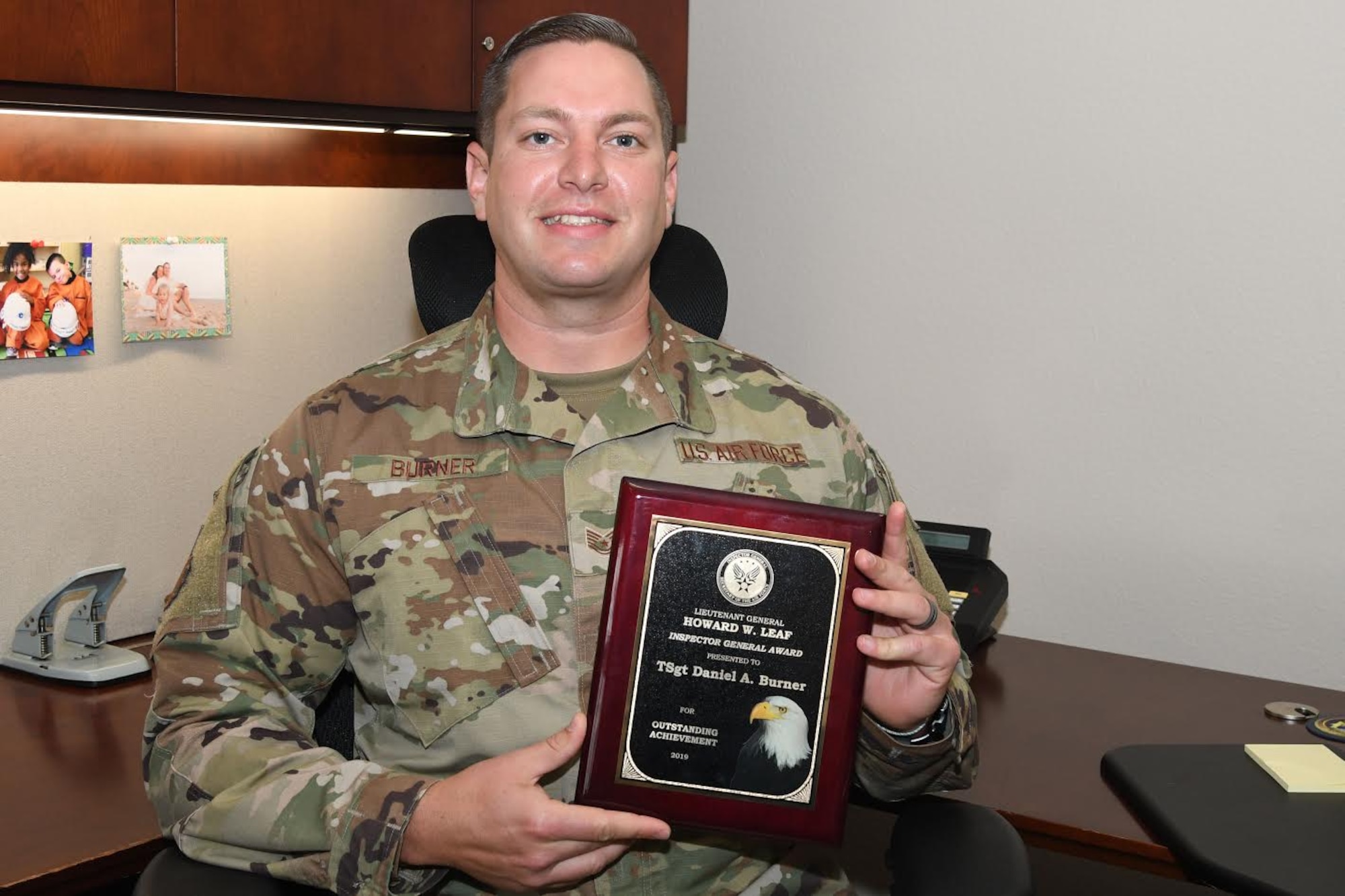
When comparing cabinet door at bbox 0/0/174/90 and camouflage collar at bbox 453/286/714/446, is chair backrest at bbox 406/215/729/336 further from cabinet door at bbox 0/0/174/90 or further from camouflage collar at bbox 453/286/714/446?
cabinet door at bbox 0/0/174/90

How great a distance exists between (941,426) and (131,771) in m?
1.41

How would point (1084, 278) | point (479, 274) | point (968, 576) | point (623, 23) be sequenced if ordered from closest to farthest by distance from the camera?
point (479, 274) < point (968, 576) < point (1084, 278) < point (623, 23)

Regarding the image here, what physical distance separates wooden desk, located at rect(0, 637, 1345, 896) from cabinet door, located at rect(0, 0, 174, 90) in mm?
787

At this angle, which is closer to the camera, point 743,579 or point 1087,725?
point 743,579

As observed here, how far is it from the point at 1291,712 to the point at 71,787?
4.87 ft

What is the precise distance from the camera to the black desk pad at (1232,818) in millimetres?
1302

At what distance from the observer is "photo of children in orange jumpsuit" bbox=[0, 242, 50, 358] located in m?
1.87

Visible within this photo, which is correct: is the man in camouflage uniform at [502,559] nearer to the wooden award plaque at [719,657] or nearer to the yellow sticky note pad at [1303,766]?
the wooden award plaque at [719,657]

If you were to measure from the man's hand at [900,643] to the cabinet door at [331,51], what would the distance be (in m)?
1.03

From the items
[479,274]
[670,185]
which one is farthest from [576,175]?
[479,274]

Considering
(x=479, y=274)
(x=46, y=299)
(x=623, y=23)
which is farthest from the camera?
(x=623, y=23)

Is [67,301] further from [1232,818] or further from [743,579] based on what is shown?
[1232,818]

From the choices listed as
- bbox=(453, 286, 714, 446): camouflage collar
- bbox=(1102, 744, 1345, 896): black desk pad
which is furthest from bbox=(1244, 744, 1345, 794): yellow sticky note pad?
bbox=(453, 286, 714, 446): camouflage collar

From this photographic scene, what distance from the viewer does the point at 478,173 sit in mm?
1550
